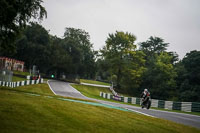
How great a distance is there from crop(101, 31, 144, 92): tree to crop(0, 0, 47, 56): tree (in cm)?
4204

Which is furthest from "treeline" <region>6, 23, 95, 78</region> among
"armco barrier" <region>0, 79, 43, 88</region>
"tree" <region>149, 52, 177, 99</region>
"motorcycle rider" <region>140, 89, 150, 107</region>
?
"motorcycle rider" <region>140, 89, 150, 107</region>

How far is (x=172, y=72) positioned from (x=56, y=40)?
119 feet

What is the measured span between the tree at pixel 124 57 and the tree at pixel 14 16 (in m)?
42.0

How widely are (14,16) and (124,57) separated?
155ft

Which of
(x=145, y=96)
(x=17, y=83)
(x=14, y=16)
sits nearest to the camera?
(x=14, y=16)

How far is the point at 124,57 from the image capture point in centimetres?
5747

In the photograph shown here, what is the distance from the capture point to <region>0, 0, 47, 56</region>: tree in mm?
10828

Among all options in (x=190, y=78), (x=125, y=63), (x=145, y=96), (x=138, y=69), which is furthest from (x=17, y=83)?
(x=190, y=78)

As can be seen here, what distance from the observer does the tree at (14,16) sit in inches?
426

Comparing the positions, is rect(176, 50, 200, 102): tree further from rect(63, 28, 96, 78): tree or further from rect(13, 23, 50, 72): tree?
rect(13, 23, 50, 72): tree

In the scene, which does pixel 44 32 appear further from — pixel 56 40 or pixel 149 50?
pixel 149 50

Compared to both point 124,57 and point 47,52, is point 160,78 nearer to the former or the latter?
point 124,57

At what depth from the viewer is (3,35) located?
40.4 ft

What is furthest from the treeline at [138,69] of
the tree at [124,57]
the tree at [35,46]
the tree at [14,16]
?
the tree at [14,16]
